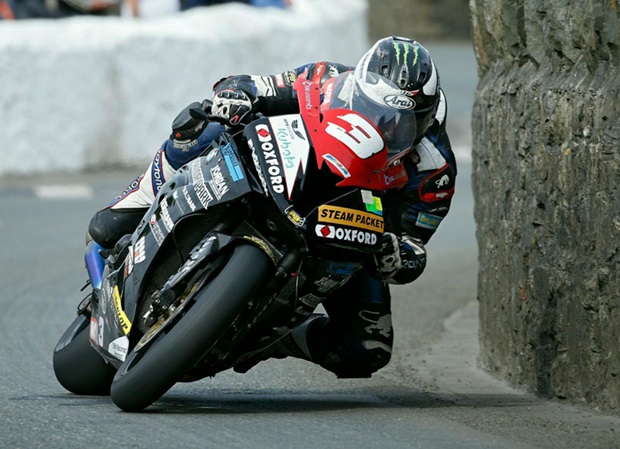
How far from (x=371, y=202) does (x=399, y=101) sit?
0.40 meters

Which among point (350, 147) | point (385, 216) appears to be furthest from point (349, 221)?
point (385, 216)

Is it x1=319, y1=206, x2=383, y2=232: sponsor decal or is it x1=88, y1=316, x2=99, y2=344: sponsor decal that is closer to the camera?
x1=319, y1=206, x2=383, y2=232: sponsor decal

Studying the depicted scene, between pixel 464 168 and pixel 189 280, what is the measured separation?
1156cm

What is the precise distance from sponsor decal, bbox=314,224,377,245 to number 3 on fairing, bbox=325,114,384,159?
0.29 metres

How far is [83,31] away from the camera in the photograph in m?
15.4

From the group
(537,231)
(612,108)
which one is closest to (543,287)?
(537,231)

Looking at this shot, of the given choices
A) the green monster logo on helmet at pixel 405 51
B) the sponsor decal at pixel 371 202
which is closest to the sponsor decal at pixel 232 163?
the sponsor decal at pixel 371 202

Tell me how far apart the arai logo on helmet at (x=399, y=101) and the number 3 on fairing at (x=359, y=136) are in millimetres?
126

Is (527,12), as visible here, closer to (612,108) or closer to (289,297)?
(612,108)

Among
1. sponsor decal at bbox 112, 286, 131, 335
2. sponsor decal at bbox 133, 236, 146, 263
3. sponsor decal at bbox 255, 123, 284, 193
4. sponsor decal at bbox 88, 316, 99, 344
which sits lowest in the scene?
sponsor decal at bbox 88, 316, 99, 344

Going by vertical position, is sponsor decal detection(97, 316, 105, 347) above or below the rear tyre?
above

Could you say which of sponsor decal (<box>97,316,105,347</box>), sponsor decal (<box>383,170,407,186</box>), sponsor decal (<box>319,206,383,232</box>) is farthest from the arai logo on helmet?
sponsor decal (<box>97,316,105,347</box>)

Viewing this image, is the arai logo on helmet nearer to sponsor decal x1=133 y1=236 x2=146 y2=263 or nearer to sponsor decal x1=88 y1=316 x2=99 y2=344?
sponsor decal x1=133 y1=236 x2=146 y2=263

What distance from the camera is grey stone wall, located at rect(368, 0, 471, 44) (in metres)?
29.9
